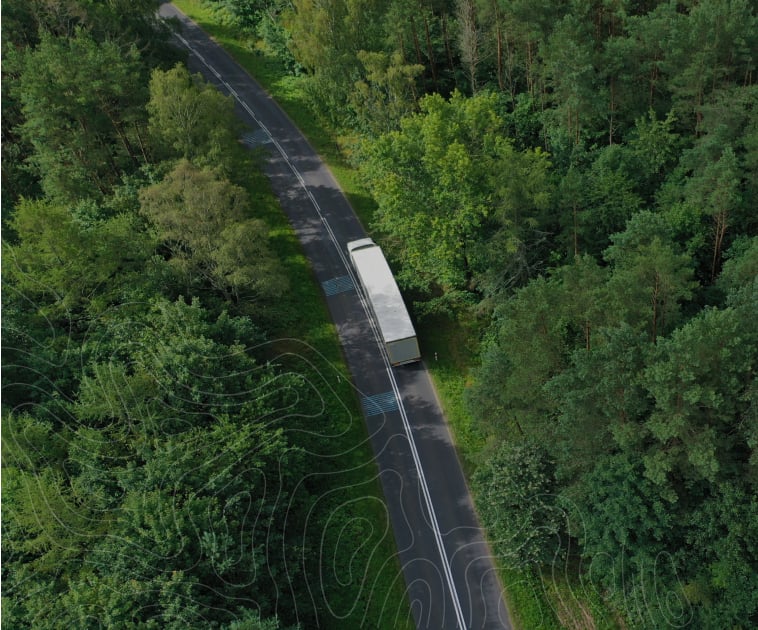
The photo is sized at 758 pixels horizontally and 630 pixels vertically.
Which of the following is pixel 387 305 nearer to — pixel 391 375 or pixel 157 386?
pixel 391 375

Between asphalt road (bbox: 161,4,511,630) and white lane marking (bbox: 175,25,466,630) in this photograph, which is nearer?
asphalt road (bbox: 161,4,511,630)

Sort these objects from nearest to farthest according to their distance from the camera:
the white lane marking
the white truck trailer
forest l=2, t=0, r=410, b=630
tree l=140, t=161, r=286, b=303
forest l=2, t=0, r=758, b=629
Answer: forest l=2, t=0, r=758, b=629, forest l=2, t=0, r=410, b=630, the white lane marking, tree l=140, t=161, r=286, b=303, the white truck trailer

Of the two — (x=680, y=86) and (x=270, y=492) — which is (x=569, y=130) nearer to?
(x=680, y=86)

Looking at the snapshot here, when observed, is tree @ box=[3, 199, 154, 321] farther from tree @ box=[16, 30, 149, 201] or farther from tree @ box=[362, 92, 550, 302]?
tree @ box=[362, 92, 550, 302]

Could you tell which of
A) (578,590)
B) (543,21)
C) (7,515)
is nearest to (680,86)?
(543,21)

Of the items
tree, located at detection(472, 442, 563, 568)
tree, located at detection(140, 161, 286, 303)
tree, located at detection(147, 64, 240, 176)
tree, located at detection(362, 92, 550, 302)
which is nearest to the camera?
tree, located at detection(472, 442, 563, 568)

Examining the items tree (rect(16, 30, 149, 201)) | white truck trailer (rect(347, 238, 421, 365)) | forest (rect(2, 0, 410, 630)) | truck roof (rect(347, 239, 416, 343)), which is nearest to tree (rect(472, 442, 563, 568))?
forest (rect(2, 0, 410, 630))

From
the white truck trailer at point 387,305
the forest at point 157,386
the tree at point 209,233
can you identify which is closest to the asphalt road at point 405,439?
the forest at point 157,386
